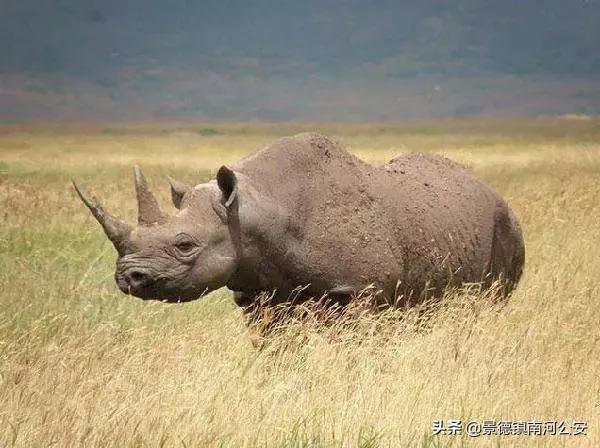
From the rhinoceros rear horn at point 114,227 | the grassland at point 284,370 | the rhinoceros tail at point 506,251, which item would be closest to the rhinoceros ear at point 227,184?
the rhinoceros rear horn at point 114,227

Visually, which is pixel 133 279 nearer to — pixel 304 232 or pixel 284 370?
pixel 284 370

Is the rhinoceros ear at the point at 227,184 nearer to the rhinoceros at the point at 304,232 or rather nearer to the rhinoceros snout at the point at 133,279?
the rhinoceros at the point at 304,232

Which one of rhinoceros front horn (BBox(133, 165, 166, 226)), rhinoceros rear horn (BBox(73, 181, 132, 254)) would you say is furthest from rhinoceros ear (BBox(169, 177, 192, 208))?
rhinoceros rear horn (BBox(73, 181, 132, 254))

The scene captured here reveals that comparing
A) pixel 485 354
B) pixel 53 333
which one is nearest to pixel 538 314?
pixel 485 354

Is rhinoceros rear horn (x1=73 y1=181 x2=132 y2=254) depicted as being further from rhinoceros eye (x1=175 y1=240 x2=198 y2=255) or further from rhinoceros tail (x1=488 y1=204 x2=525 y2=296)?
rhinoceros tail (x1=488 y1=204 x2=525 y2=296)

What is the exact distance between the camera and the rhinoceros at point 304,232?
7293 mm

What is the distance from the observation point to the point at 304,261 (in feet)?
26.1

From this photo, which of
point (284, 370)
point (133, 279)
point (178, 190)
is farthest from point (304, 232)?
point (133, 279)

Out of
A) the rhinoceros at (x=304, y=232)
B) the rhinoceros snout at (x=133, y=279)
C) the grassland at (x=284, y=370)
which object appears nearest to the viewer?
the grassland at (x=284, y=370)

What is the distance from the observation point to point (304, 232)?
8.03m

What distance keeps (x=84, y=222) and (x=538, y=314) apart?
7395 mm

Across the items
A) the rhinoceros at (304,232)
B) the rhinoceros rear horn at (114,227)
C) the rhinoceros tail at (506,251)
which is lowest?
the rhinoceros tail at (506,251)

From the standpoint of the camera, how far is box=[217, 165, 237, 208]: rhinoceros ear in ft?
24.6

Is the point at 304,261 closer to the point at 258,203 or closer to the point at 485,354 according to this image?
the point at 258,203
